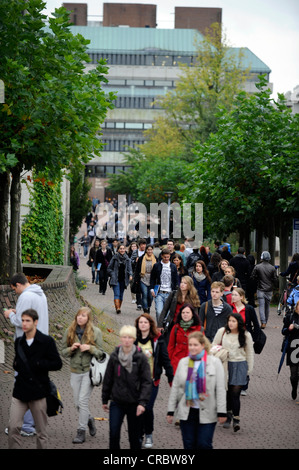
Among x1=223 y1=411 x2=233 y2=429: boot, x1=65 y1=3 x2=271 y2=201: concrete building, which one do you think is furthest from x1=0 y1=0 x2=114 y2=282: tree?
x1=65 y1=3 x2=271 y2=201: concrete building

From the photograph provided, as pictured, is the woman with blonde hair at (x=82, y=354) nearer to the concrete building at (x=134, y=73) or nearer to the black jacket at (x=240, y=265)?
the black jacket at (x=240, y=265)

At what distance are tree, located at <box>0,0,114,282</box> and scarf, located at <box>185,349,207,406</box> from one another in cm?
624

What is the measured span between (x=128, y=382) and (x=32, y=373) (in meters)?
0.89

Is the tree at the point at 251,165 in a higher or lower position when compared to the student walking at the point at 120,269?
higher

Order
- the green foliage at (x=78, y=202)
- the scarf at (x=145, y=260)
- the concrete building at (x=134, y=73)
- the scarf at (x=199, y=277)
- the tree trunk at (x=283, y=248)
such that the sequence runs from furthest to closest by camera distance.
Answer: the concrete building at (x=134, y=73), the green foliage at (x=78, y=202), the tree trunk at (x=283, y=248), the scarf at (x=145, y=260), the scarf at (x=199, y=277)

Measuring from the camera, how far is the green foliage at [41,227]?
2078cm

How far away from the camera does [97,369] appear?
8.84 metres

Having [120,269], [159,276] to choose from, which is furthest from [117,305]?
[159,276]

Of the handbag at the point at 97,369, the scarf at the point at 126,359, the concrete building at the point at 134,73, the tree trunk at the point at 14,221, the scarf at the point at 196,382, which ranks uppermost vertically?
the concrete building at the point at 134,73

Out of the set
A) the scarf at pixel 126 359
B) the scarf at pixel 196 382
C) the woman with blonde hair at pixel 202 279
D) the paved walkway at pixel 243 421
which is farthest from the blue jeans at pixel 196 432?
the woman with blonde hair at pixel 202 279

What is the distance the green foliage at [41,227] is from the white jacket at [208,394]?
12730mm

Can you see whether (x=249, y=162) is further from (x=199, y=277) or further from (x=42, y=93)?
(x=42, y=93)

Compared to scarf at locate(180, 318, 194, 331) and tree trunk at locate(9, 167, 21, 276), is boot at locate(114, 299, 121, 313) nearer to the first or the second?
tree trunk at locate(9, 167, 21, 276)

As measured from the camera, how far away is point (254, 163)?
25453 millimetres
